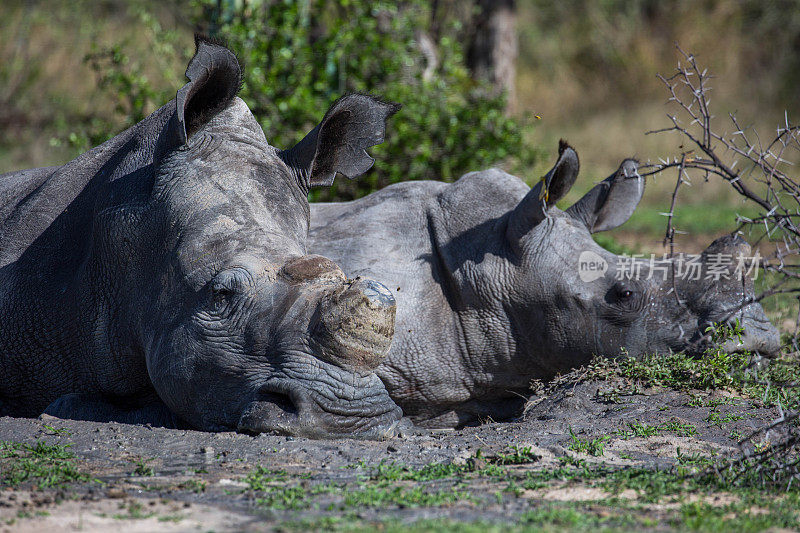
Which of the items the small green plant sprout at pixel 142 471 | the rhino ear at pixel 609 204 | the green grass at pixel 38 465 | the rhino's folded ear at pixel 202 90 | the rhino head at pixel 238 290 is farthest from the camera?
the rhino ear at pixel 609 204

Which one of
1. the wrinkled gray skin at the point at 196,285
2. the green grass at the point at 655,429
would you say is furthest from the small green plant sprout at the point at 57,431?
the green grass at the point at 655,429

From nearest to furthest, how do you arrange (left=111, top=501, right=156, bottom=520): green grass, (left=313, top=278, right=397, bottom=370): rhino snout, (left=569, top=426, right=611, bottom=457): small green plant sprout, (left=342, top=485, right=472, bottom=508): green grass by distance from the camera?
(left=111, top=501, right=156, bottom=520): green grass < (left=342, top=485, right=472, bottom=508): green grass < (left=313, top=278, right=397, bottom=370): rhino snout < (left=569, top=426, right=611, bottom=457): small green plant sprout

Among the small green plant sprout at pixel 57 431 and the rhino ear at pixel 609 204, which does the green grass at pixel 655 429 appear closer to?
the rhino ear at pixel 609 204

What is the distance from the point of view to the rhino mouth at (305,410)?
4.27 meters

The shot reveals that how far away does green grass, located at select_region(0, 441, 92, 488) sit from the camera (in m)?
3.71

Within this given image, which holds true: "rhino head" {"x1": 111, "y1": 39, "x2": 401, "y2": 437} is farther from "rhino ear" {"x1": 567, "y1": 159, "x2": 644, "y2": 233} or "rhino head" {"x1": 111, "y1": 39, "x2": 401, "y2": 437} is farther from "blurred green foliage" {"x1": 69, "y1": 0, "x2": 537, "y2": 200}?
"blurred green foliage" {"x1": 69, "y1": 0, "x2": 537, "y2": 200}

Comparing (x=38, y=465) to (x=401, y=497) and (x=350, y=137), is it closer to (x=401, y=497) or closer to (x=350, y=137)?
(x=401, y=497)

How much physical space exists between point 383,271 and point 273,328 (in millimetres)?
1662

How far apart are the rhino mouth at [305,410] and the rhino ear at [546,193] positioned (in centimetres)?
183

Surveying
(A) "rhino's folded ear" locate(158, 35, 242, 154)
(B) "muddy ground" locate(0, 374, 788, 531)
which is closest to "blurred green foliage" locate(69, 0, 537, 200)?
(A) "rhino's folded ear" locate(158, 35, 242, 154)

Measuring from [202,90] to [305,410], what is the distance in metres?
1.84

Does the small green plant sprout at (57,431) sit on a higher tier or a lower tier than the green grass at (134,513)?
higher

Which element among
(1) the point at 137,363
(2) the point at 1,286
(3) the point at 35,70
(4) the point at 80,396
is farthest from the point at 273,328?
(3) the point at 35,70

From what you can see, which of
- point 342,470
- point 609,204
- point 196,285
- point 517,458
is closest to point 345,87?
point 609,204
